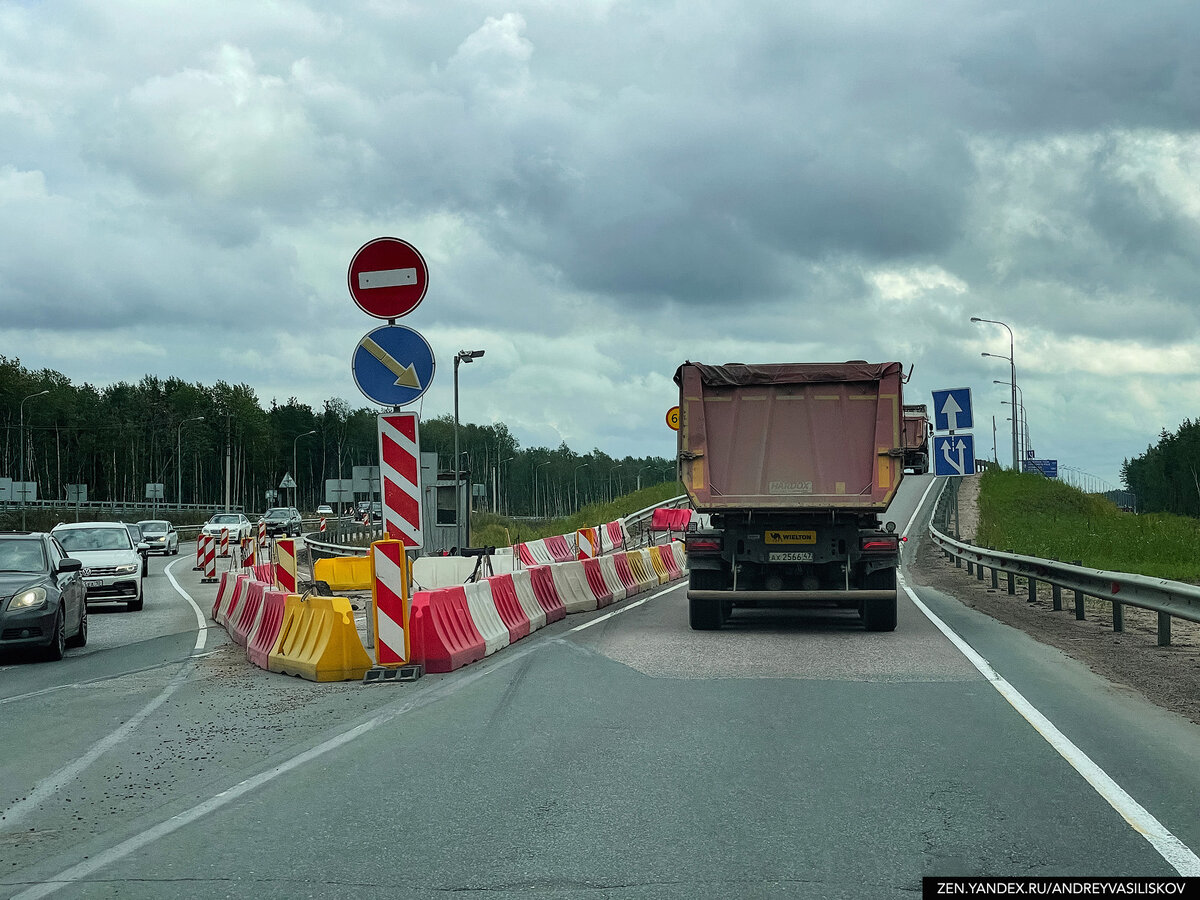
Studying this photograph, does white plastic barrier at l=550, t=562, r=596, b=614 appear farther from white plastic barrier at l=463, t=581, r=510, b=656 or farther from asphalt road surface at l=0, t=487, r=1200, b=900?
asphalt road surface at l=0, t=487, r=1200, b=900

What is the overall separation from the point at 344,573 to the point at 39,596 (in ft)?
42.8

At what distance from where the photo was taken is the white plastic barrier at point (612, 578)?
830 inches

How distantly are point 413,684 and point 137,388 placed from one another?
142 meters

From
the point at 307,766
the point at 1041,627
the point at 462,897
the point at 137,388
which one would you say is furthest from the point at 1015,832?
the point at 137,388

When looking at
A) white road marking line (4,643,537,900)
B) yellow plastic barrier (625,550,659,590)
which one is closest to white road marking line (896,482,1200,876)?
white road marking line (4,643,537,900)

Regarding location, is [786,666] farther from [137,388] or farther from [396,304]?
[137,388]

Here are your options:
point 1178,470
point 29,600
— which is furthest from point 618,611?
point 1178,470

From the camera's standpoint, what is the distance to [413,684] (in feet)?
35.5

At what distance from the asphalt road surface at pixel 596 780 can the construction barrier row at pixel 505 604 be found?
0.53 metres

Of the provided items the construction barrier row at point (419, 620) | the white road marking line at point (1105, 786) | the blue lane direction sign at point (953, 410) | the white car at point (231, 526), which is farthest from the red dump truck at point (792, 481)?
the white car at point (231, 526)

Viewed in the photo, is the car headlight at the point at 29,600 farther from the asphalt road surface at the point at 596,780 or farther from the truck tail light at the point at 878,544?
the truck tail light at the point at 878,544

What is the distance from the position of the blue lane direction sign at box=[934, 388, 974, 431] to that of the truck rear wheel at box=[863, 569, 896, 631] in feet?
39.7

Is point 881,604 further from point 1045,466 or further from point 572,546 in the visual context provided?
point 1045,466

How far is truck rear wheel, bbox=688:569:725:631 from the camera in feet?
51.1
